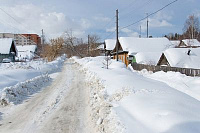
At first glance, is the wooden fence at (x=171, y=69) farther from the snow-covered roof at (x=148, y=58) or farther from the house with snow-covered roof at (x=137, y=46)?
the house with snow-covered roof at (x=137, y=46)

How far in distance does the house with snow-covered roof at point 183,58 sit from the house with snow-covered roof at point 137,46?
1290cm

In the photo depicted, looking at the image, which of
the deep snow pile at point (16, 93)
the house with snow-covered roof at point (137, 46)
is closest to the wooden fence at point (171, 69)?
the house with snow-covered roof at point (137, 46)

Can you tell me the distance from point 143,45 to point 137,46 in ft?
6.11

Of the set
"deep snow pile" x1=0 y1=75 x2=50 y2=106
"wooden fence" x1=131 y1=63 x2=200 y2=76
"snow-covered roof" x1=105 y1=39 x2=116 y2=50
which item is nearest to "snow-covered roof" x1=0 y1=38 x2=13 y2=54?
"snow-covered roof" x1=105 y1=39 x2=116 y2=50

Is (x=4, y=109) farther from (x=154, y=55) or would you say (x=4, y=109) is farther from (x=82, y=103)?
(x=154, y=55)

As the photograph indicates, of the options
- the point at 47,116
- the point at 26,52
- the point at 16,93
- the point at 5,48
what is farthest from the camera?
the point at 26,52

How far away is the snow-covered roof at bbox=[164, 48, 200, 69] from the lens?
2059 centimetres

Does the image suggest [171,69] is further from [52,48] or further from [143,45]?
[52,48]

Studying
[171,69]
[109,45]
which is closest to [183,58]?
[171,69]

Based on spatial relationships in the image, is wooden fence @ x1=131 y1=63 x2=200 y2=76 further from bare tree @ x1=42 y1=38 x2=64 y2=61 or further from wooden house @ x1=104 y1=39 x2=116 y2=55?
wooden house @ x1=104 y1=39 x2=116 y2=55

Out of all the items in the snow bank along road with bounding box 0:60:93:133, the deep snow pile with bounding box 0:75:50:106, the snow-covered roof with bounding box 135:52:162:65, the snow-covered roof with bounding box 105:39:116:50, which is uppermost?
the snow-covered roof with bounding box 105:39:116:50

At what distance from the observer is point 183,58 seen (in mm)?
21062

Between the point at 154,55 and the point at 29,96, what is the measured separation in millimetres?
23525

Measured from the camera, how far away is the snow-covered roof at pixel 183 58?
20.6 metres
